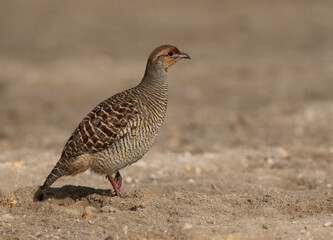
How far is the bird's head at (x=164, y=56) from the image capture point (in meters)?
7.08

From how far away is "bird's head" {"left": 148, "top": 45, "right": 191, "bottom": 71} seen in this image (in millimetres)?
7082

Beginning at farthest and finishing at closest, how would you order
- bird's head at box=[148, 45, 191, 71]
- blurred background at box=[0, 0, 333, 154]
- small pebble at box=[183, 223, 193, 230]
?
blurred background at box=[0, 0, 333, 154] < bird's head at box=[148, 45, 191, 71] < small pebble at box=[183, 223, 193, 230]

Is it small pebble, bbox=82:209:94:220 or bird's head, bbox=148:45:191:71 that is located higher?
bird's head, bbox=148:45:191:71

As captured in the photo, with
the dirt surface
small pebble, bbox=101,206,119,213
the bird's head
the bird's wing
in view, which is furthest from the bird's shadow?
the bird's head

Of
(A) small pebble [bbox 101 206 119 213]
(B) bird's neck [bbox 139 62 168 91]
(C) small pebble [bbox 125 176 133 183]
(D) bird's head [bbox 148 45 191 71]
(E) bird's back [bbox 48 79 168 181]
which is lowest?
(A) small pebble [bbox 101 206 119 213]

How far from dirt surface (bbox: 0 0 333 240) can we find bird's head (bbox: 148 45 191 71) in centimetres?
145

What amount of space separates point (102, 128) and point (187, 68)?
1270cm

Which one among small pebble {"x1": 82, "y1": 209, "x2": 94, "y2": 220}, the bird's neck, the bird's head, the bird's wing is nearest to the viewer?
small pebble {"x1": 82, "y1": 209, "x2": 94, "y2": 220}

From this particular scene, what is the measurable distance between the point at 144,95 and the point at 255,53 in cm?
1504

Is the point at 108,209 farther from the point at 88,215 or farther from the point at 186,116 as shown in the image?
the point at 186,116

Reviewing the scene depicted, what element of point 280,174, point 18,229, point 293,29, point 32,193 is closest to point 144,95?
point 32,193

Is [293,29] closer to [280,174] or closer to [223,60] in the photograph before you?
[223,60]

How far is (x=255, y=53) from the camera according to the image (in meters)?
21.3

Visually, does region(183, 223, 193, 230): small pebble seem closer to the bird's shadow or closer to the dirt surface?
the dirt surface
